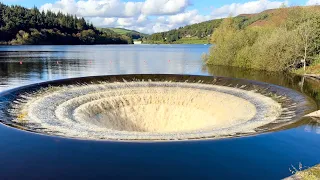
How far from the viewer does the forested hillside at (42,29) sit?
4609 inches

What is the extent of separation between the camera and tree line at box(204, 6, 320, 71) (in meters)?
42.3

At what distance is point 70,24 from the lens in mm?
143875

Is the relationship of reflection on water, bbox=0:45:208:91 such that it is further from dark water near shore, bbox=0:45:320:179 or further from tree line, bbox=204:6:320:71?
dark water near shore, bbox=0:45:320:179

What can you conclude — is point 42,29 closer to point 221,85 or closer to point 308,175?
point 221,85

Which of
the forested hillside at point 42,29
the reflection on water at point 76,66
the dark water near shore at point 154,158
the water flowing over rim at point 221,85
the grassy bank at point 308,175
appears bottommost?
the dark water near shore at point 154,158

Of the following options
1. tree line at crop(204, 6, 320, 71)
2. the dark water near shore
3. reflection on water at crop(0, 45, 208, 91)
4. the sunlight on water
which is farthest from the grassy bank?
tree line at crop(204, 6, 320, 71)

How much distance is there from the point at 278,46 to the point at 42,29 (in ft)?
357

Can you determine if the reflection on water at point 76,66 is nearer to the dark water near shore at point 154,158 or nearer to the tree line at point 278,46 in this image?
the tree line at point 278,46

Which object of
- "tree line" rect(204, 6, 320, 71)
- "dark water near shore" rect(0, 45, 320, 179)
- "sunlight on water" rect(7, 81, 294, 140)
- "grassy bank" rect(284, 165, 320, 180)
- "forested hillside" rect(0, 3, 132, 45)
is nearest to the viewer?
"grassy bank" rect(284, 165, 320, 180)

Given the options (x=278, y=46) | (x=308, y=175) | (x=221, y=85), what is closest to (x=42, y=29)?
(x=278, y=46)

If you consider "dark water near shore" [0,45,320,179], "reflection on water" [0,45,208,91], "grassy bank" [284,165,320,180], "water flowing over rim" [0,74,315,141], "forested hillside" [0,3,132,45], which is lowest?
"dark water near shore" [0,45,320,179]

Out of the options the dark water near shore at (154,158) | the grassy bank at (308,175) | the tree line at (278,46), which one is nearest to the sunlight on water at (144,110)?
the dark water near shore at (154,158)

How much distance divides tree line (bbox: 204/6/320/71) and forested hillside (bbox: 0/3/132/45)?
9126cm

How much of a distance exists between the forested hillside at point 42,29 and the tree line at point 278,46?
9126 centimetres
